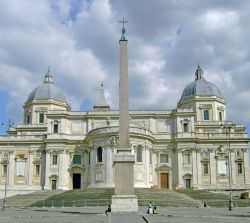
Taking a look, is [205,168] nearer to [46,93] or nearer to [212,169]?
[212,169]

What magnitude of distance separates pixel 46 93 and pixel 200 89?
27.7 metres

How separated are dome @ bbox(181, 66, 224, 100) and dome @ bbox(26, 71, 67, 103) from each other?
2275cm

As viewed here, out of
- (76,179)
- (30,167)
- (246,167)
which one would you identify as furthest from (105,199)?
(246,167)

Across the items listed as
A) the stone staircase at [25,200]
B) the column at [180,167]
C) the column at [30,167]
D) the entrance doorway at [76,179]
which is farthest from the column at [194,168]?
the column at [30,167]

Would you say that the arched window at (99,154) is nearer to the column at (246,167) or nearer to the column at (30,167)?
the column at (30,167)

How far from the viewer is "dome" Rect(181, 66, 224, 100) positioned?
245 feet

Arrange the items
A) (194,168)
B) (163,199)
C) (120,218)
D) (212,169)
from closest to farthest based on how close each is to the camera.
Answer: (120,218) < (163,199) < (194,168) < (212,169)

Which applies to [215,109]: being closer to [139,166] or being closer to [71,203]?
[139,166]

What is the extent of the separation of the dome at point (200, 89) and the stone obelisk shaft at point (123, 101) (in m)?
42.8

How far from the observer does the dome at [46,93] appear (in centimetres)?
7556

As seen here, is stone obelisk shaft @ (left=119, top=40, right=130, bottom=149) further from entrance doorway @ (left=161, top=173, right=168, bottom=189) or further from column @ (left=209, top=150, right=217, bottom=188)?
column @ (left=209, top=150, right=217, bottom=188)

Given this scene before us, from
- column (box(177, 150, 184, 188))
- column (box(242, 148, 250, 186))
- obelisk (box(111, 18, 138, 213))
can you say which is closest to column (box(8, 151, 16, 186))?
column (box(177, 150, 184, 188))

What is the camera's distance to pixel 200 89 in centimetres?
7506

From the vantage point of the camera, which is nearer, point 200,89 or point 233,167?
point 233,167
